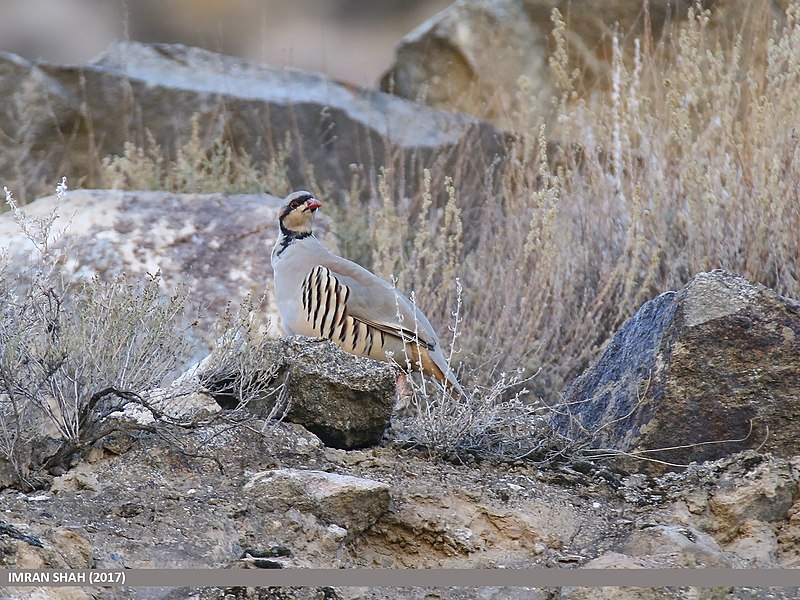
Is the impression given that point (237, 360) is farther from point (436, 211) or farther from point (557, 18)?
point (436, 211)

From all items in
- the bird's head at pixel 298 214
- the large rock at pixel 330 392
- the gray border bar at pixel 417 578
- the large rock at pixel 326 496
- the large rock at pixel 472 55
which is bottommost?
the gray border bar at pixel 417 578

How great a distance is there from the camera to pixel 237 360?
460 centimetres

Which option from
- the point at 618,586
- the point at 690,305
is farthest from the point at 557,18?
the point at 618,586

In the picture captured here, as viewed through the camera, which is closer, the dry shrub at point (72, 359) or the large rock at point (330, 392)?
the dry shrub at point (72, 359)

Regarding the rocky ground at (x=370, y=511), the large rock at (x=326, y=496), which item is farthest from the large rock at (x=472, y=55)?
the large rock at (x=326, y=496)

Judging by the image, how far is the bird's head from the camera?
20.2ft

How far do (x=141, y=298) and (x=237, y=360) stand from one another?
48 cm

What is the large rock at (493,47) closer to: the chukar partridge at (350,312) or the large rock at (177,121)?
the large rock at (177,121)

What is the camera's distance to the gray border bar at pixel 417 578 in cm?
337

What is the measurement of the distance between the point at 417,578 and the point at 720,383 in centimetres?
134

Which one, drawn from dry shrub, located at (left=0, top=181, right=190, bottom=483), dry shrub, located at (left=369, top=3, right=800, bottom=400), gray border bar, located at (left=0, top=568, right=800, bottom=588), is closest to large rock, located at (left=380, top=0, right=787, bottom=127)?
dry shrub, located at (left=369, top=3, right=800, bottom=400)

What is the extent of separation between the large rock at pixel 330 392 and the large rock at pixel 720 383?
2.19 feet

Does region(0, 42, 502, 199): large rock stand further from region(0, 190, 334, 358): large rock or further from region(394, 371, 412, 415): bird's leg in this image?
region(394, 371, 412, 415): bird's leg

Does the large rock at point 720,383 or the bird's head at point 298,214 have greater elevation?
the bird's head at point 298,214
